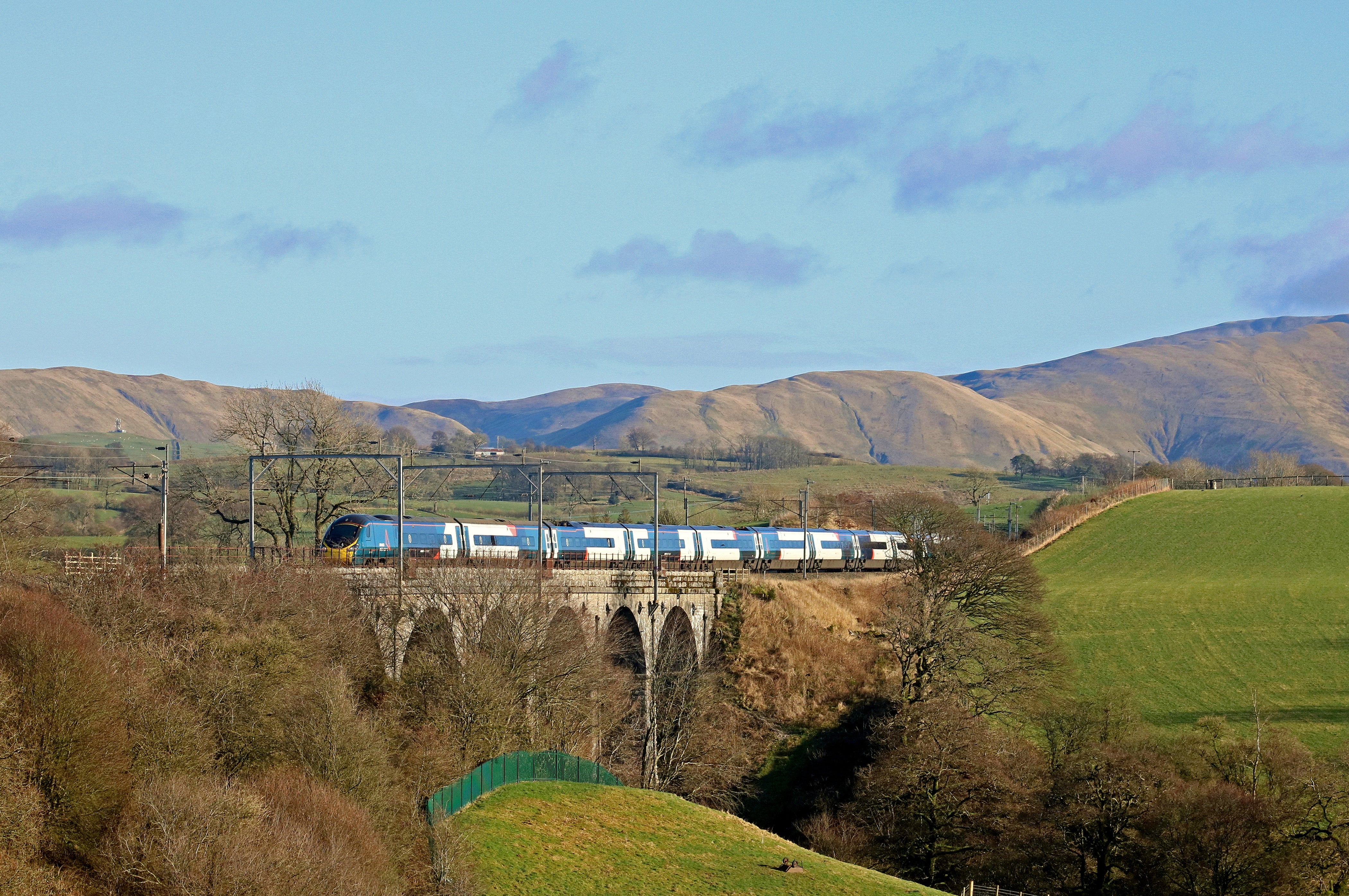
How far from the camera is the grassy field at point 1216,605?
224 ft

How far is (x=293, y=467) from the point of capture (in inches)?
2539

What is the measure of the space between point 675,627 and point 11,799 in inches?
1931

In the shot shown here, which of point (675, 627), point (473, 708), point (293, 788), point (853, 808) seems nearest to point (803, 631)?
point (675, 627)

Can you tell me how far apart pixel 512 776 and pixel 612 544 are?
38851 millimetres

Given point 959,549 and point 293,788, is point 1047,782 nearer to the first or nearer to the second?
point 959,549

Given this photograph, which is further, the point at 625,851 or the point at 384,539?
the point at 384,539

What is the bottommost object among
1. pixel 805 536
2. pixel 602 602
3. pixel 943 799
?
pixel 943 799

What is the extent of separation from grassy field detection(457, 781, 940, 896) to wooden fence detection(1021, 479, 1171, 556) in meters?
66.2

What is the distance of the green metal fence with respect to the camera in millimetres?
36438

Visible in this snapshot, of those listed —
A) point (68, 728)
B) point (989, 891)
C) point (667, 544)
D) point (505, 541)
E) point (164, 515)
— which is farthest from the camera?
point (667, 544)

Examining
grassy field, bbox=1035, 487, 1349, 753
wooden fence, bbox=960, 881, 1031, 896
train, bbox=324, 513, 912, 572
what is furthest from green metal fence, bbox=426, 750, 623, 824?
grassy field, bbox=1035, 487, 1349, 753

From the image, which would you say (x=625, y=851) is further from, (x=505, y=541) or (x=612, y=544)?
(x=612, y=544)

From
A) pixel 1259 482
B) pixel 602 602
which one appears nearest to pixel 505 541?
pixel 602 602

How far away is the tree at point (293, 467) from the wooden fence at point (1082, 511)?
58033 mm
